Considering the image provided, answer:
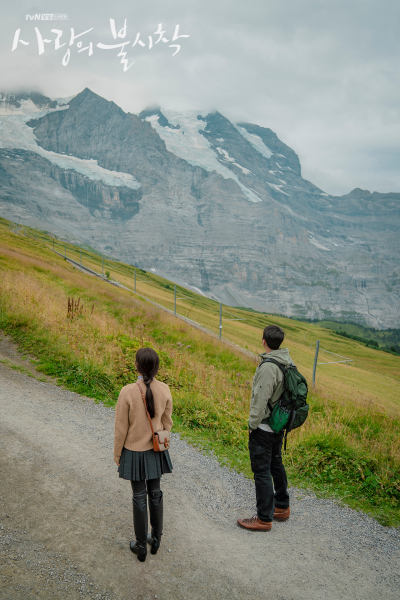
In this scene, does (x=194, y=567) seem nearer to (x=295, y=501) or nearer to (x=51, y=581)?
(x=51, y=581)

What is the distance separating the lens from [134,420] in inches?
162

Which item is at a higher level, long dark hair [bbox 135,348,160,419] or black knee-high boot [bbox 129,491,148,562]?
long dark hair [bbox 135,348,160,419]

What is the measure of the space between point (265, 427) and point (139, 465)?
183cm

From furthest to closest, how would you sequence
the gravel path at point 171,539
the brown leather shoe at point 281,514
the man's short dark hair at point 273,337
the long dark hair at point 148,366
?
the brown leather shoe at point 281,514
the man's short dark hair at point 273,337
the long dark hair at point 148,366
the gravel path at point 171,539

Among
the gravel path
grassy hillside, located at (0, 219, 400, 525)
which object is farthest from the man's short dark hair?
grassy hillside, located at (0, 219, 400, 525)

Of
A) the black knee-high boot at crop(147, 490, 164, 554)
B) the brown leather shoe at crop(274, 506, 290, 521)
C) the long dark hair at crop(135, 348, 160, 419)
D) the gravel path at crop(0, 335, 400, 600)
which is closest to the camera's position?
the gravel path at crop(0, 335, 400, 600)

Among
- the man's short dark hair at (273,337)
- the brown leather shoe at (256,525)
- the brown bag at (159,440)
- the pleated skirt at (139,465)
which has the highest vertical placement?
the man's short dark hair at (273,337)

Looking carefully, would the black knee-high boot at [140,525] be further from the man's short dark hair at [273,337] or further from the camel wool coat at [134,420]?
the man's short dark hair at [273,337]

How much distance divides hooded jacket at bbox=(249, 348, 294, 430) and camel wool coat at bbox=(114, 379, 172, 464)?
4.50 ft

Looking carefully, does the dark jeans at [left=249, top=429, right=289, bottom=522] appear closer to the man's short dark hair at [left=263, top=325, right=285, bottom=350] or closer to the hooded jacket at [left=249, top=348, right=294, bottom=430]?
the hooded jacket at [left=249, top=348, right=294, bottom=430]

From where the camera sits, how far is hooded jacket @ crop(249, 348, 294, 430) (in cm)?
475

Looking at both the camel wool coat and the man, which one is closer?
the camel wool coat

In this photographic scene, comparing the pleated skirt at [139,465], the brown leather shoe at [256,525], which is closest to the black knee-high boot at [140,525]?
the pleated skirt at [139,465]

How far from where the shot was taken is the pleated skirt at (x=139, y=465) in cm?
409
